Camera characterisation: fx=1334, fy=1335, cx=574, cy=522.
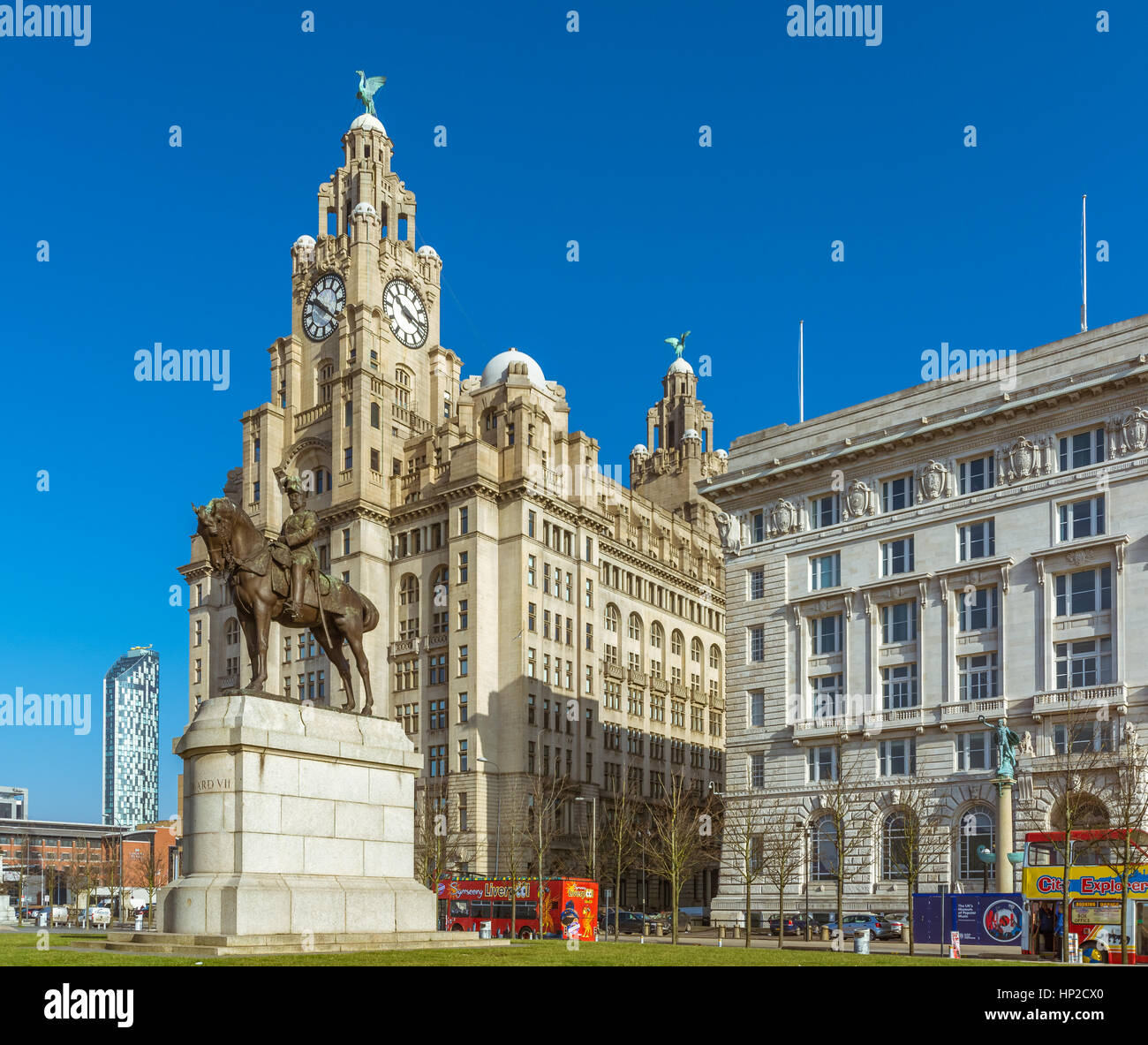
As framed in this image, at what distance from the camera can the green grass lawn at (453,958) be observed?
2345 cm

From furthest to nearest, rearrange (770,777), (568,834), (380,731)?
(568,834), (770,777), (380,731)

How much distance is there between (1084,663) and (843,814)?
16.0 metres

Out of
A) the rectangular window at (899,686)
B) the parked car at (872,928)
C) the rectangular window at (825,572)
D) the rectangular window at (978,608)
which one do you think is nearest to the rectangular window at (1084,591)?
the rectangular window at (978,608)

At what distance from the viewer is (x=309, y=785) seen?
31031mm

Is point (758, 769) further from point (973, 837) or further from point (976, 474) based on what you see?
point (976, 474)

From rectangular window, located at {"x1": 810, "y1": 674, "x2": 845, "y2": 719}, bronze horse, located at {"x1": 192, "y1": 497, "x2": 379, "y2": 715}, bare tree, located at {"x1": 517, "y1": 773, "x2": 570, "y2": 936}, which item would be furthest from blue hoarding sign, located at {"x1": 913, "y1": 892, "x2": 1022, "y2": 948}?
bare tree, located at {"x1": 517, "y1": 773, "x2": 570, "y2": 936}

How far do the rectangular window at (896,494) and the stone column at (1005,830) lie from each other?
22.4 m

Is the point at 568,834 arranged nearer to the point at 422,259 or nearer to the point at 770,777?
the point at 770,777

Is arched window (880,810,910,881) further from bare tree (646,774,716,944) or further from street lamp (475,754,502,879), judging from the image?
street lamp (475,754,502,879)

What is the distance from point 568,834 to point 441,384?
149 feet

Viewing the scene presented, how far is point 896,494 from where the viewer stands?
78438 millimetres

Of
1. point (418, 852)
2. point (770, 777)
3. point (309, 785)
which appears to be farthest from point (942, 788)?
point (309, 785)
